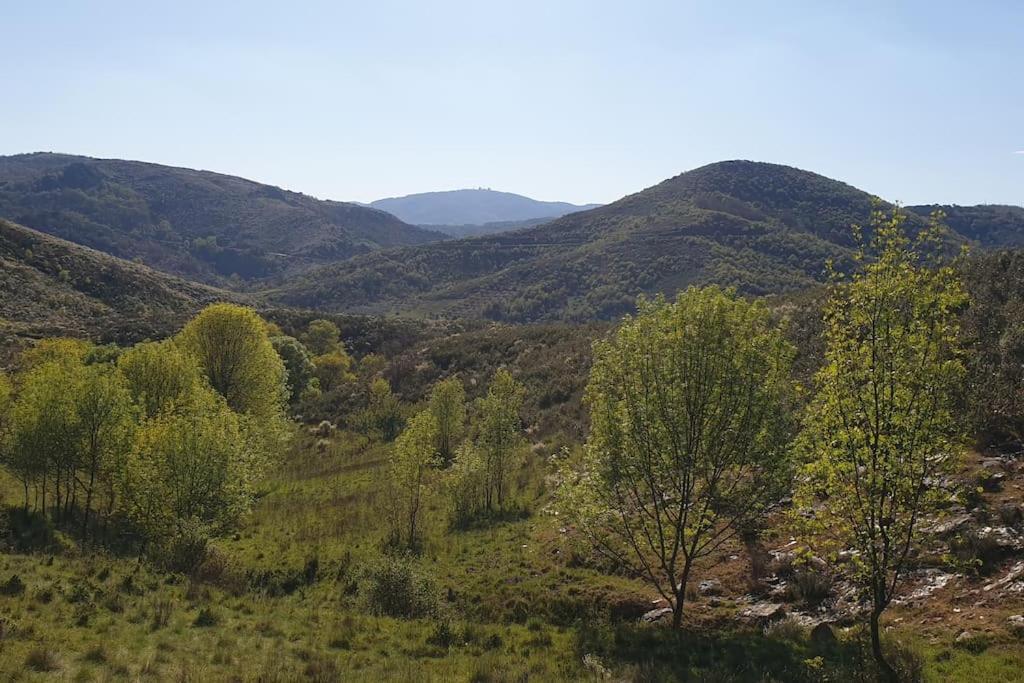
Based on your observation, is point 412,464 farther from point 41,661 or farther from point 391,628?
point 41,661

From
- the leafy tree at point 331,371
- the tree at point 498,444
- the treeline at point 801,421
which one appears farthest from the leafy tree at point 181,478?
the leafy tree at point 331,371

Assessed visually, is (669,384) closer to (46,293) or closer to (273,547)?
(273,547)

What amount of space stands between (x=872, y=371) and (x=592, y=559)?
1451cm

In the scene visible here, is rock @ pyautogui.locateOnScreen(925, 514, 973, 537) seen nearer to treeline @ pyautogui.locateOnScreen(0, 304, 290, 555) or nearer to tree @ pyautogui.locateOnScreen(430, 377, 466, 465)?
treeline @ pyautogui.locateOnScreen(0, 304, 290, 555)

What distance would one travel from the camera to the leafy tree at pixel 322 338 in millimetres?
106500

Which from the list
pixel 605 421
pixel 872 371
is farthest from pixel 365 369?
pixel 872 371

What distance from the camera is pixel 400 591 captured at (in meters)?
21.3

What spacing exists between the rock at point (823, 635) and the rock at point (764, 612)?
146 cm

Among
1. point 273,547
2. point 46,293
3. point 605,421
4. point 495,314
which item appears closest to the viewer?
point 605,421

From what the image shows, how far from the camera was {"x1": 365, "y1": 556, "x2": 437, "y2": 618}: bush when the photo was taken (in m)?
20.9

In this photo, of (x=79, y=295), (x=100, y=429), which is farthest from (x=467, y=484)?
(x=79, y=295)

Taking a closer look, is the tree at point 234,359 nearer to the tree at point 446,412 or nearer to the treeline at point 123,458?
the treeline at point 123,458

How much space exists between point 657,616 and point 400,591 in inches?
355

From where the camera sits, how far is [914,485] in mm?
11539
